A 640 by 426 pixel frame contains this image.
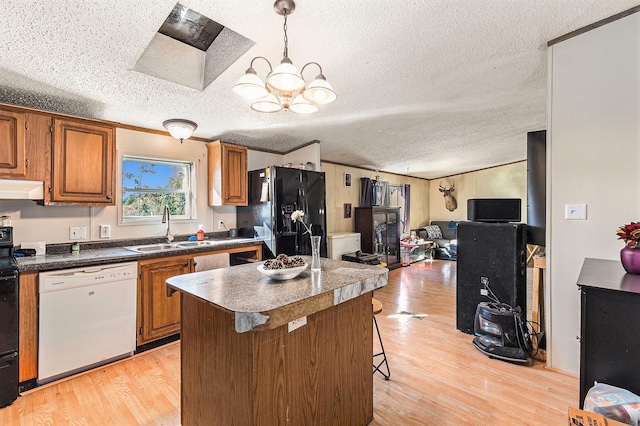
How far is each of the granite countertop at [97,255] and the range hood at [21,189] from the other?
19.2 inches

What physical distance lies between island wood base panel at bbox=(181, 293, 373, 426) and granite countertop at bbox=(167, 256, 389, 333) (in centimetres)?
10

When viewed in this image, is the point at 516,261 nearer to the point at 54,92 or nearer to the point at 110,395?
the point at 110,395

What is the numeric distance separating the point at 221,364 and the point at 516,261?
2.64m

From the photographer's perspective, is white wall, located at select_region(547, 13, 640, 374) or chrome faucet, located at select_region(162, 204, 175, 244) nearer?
white wall, located at select_region(547, 13, 640, 374)

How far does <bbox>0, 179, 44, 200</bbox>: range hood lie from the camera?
2.26 metres

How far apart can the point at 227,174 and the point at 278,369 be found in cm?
282

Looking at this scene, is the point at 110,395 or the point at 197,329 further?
the point at 110,395

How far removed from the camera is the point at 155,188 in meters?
3.45

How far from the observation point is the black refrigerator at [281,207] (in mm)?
3656

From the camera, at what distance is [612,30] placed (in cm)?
208

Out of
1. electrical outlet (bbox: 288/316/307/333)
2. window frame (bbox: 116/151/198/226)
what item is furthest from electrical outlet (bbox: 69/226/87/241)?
electrical outlet (bbox: 288/316/307/333)

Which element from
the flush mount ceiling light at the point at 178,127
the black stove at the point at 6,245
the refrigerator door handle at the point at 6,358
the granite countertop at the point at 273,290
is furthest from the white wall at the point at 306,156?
the refrigerator door handle at the point at 6,358

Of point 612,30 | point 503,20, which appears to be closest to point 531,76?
point 612,30

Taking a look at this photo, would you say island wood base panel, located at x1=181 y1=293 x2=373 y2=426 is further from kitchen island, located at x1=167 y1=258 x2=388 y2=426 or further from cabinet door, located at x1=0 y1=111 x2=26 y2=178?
cabinet door, located at x1=0 y1=111 x2=26 y2=178
